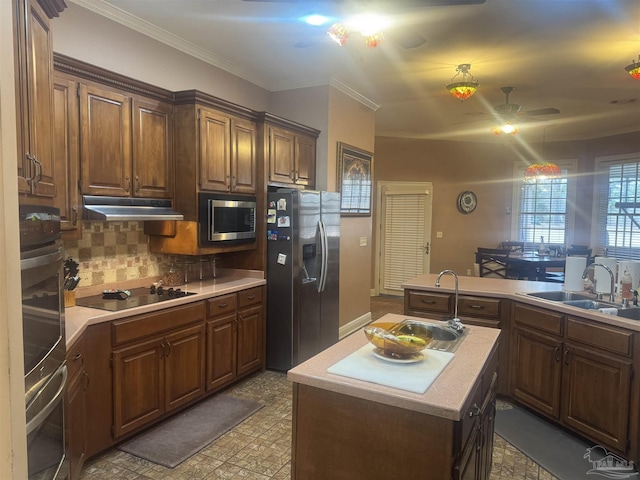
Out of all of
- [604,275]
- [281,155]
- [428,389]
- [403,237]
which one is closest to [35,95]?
[428,389]

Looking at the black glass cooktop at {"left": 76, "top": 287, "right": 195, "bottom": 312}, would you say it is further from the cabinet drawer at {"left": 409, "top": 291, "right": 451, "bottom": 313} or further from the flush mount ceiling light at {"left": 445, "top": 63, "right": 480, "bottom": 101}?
the flush mount ceiling light at {"left": 445, "top": 63, "right": 480, "bottom": 101}

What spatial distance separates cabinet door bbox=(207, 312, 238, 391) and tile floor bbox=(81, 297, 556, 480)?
0.48m

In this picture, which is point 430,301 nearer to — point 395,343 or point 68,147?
point 395,343

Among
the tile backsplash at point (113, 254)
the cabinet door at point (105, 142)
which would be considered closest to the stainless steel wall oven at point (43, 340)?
the cabinet door at point (105, 142)

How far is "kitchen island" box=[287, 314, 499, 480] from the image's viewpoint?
1422 millimetres

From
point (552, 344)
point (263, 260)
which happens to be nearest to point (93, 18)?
point (263, 260)

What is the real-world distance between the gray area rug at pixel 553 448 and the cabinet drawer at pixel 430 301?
90 centimetres

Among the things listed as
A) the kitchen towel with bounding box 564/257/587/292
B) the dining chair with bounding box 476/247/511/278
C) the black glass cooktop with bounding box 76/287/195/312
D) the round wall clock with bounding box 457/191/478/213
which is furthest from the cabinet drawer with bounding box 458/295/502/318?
the round wall clock with bounding box 457/191/478/213

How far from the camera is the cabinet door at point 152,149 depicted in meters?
3.11

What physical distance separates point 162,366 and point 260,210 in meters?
1.69

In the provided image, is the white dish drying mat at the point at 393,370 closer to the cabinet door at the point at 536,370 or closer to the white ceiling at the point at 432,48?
the cabinet door at the point at 536,370

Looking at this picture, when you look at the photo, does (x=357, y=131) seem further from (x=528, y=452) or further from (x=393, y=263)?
(x=528, y=452)

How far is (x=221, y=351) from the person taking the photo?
3.48 m

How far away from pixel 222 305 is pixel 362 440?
7.11 ft
